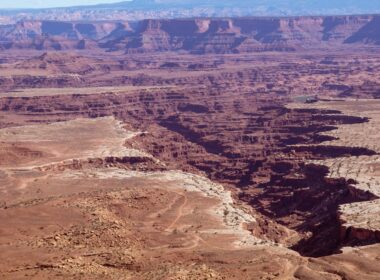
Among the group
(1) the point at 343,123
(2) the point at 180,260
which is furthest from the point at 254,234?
(1) the point at 343,123

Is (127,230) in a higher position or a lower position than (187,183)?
higher

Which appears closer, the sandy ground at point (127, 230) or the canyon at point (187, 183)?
the sandy ground at point (127, 230)

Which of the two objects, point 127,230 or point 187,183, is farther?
point 187,183

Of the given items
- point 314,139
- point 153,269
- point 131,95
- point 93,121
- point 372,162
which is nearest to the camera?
point 153,269

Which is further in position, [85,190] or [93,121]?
[93,121]

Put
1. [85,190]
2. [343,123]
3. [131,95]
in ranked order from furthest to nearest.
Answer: [131,95]
[343,123]
[85,190]

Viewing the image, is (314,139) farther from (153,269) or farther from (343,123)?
(153,269)

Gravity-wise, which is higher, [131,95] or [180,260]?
[180,260]

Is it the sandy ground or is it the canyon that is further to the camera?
the canyon
